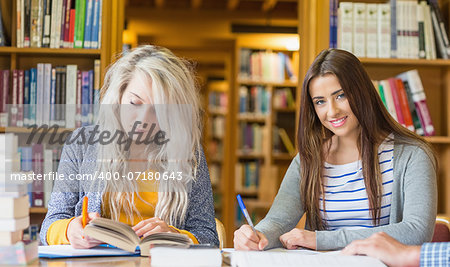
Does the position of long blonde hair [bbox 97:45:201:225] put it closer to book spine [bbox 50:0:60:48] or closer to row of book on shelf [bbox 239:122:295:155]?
book spine [bbox 50:0:60:48]

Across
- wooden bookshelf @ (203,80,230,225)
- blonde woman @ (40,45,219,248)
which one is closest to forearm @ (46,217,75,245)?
blonde woman @ (40,45,219,248)

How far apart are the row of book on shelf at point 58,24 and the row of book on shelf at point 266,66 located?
10.3ft

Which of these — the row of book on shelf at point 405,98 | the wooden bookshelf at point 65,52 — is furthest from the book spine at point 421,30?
the wooden bookshelf at point 65,52

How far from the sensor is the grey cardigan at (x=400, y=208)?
1659 mm

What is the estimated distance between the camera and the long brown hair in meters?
1.90

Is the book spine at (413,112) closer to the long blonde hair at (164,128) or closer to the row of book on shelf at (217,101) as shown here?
the long blonde hair at (164,128)

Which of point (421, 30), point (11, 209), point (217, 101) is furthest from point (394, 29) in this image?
point (217, 101)

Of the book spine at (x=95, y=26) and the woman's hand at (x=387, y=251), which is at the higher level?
the book spine at (x=95, y=26)

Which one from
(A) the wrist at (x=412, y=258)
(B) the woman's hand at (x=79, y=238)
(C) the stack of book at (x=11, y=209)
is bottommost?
(A) the wrist at (x=412, y=258)

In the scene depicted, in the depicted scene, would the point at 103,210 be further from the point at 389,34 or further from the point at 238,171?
the point at 238,171

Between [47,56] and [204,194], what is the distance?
1482mm

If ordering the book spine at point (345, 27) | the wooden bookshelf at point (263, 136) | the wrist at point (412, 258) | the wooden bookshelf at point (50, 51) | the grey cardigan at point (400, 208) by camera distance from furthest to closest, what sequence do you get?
1. the wooden bookshelf at point (263, 136)
2. the book spine at point (345, 27)
3. the wooden bookshelf at point (50, 51)
4. the grey cardigan at point (400, 208)
5. the wrist at point (412, 258)

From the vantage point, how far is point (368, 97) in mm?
1930

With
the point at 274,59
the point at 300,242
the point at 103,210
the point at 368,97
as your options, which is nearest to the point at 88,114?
the point at 103,210
